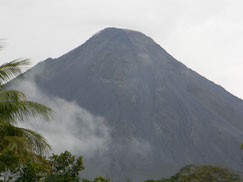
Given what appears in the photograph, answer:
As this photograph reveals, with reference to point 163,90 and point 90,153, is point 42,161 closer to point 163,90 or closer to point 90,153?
point 90,153

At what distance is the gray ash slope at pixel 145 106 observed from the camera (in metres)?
87.3

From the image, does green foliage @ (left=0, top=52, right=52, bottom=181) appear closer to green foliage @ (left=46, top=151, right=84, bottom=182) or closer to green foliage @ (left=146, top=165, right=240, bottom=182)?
green foliage @ (left=46, top=151, right=84, bottom=182)

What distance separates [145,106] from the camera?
4203 inches

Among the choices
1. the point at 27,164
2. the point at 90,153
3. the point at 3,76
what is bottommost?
the point at 27,164

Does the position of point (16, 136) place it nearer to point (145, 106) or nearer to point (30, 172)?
point (30, 172)

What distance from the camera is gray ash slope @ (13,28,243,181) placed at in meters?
87.3

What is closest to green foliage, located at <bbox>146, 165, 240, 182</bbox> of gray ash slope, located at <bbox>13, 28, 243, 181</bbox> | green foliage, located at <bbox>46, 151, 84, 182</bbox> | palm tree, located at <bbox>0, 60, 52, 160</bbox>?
green foliage, located at <bbox>46, 151, 84, 182</bbox>

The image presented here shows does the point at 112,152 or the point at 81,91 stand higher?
the point at 81,91

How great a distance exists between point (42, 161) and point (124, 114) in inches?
3818

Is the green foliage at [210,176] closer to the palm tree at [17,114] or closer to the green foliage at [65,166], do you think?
the green foliage at [65,166]

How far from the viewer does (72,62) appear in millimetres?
128500

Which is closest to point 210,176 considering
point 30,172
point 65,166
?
point 65,166

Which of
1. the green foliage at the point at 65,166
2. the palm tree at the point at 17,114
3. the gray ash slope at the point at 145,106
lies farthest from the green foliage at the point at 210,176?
the gray ash slope at the point at 145,106

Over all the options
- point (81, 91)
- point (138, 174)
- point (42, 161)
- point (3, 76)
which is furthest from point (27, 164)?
point (81, 91)
